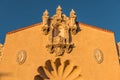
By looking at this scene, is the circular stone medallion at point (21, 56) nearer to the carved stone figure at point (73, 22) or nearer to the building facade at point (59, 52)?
the building facade at point (59, 52)

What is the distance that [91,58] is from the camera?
50.3 feet

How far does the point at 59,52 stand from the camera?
14969 mm

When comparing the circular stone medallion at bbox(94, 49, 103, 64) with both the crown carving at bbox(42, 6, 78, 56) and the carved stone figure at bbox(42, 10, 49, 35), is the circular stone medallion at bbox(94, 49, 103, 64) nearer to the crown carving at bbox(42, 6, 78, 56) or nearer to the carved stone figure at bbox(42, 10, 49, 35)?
the crown carving at bbox(42, 6, 78, 56)

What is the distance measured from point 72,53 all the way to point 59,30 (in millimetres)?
1754

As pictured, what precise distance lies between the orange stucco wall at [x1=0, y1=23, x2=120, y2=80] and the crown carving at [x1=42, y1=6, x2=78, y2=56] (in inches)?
12.1

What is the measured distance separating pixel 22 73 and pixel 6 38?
2.73 m

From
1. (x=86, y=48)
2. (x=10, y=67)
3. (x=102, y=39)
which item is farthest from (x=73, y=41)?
(x=10, y=67)

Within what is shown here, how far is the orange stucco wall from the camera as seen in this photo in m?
14.8

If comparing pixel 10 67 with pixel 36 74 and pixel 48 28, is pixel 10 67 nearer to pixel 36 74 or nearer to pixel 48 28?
pixel 36 74

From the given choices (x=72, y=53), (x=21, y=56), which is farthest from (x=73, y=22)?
(x=21, y=56)

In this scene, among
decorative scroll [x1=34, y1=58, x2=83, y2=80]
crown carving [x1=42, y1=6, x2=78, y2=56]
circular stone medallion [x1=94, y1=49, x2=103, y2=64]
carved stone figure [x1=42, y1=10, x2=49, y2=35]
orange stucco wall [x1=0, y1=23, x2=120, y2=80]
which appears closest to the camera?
orange stucco wall [x1=0, y1=23, x2=120, y2=80]

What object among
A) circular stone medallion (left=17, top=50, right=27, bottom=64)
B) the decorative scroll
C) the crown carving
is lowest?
the decorative scroll

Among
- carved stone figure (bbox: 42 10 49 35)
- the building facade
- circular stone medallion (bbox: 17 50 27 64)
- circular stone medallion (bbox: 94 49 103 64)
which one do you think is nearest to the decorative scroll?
the building facade

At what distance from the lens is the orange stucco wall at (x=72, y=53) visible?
14.8 metres
